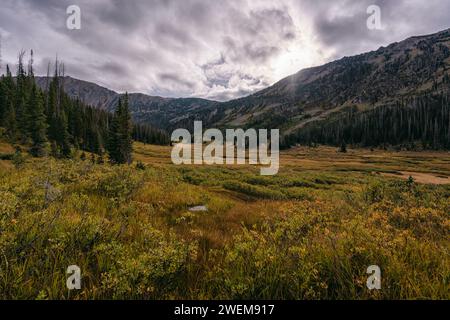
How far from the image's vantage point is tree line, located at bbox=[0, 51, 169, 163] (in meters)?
46.5

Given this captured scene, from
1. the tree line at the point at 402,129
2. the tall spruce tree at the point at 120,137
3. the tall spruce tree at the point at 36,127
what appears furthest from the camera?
the tree line at the point at 402,129

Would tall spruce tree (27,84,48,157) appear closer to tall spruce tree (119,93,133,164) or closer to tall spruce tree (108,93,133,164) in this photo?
tall spruce tree (108,93,133,164)

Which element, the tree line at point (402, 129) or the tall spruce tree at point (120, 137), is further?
the tree line at point (402, 129)

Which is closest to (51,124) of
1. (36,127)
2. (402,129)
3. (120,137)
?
(36,127)

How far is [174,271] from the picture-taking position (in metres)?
2.99

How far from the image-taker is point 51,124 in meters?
56.5

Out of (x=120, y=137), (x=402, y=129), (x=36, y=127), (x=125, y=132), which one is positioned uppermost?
(x=402, y=129)

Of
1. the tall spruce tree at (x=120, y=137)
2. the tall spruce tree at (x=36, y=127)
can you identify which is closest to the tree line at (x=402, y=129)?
the tall spruce tree at (x=120, y=137)

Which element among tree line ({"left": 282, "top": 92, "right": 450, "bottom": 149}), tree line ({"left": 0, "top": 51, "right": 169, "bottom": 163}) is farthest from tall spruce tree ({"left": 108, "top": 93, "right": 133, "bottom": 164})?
tree line ({"left": 282, "top": 92, "right": 450, "bottom": 149})

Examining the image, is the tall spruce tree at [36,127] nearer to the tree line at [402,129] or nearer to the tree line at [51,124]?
the tree line at [51,124]

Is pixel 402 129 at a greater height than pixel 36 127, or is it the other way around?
pixel 402 129

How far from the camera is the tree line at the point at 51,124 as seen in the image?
46500 millimetres

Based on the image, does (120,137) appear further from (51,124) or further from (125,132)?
(51,124)

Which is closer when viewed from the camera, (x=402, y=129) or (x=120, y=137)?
(x=120, y=137)
